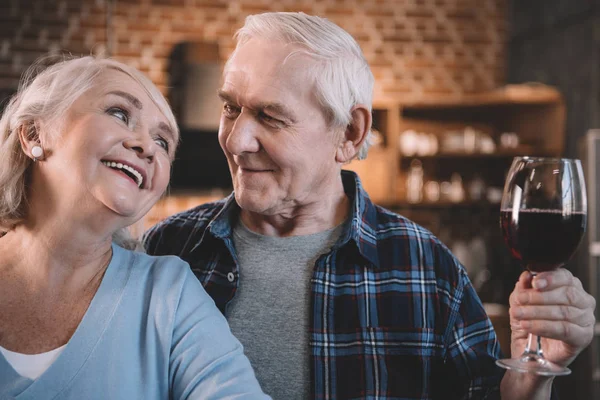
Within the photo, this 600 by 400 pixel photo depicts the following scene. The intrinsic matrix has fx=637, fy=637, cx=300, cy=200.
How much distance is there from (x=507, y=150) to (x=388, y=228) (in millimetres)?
3865

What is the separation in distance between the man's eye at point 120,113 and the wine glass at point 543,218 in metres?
0.81

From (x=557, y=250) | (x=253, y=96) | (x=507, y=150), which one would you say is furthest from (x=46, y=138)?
(x=507, y=150)

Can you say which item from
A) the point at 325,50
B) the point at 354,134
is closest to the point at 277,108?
the point at 325,50

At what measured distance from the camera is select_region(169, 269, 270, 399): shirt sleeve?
1224 millimetres

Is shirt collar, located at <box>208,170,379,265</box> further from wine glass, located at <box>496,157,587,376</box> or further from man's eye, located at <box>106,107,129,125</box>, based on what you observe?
wine glass, located at <box>496,157,587,376</box>

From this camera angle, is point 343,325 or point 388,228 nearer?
point 343,325

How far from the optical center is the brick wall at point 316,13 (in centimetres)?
559

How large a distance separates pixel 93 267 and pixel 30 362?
242mm

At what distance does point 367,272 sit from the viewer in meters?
1.66

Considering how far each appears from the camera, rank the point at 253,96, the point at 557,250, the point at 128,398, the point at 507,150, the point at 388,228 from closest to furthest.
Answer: the point at 557,250
the point at 128,398
the point at 253,96
the point at 388,228
the point at 507,150

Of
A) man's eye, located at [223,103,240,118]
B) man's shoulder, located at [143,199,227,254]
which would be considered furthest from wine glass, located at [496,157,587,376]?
man's shoulder, located at [143,199,227,254]

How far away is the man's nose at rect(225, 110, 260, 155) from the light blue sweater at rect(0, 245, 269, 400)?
358 millimetres

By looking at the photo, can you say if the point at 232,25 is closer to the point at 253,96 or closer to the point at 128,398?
the point at 253,96

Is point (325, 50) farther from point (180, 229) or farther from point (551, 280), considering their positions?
point (551, 280)
